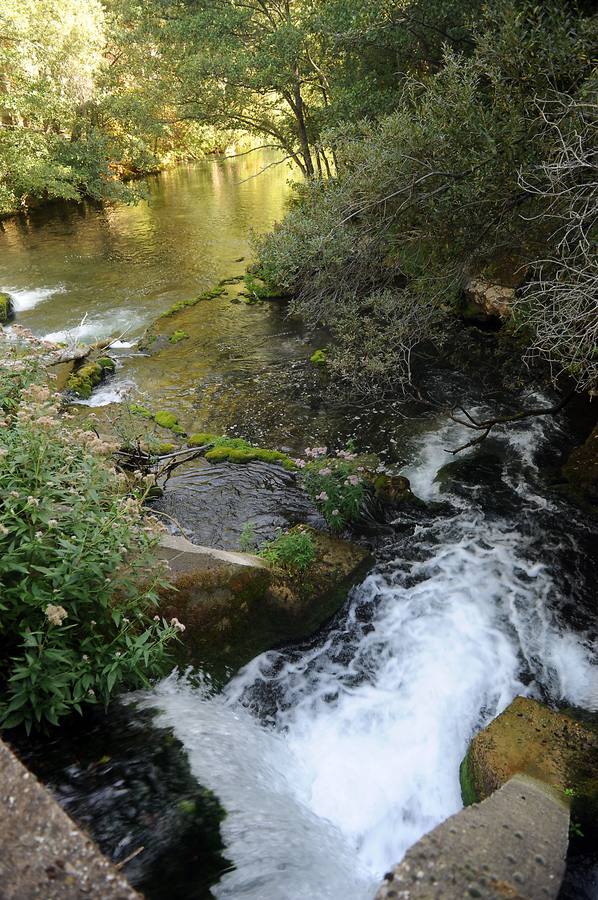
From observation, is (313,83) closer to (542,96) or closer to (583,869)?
(542,96)

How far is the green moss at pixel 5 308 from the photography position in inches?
605

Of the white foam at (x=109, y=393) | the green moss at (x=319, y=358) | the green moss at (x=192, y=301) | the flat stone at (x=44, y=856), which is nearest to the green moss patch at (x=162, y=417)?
the white foam at (x=109, y=393)

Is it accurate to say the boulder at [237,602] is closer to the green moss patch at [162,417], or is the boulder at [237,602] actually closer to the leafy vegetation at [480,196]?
the leafy vegetation at [480,196]

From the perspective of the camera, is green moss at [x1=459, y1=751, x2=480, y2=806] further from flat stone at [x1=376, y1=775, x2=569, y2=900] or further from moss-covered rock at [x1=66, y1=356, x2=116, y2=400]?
moss-covered rock at [x1=66, y1=356, x2=116, y2=400]

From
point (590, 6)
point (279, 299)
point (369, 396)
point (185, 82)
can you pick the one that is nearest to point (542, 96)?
point (590, 6)

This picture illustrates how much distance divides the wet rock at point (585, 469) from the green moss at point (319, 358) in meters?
5.88

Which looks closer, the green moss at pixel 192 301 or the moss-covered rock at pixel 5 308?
the moss-covered rock at pixel 5 308

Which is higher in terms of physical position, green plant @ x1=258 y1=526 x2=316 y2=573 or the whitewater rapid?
green plant @ x1=258 y1=526 x2=316 y2=573

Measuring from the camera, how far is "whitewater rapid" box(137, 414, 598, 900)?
365cm

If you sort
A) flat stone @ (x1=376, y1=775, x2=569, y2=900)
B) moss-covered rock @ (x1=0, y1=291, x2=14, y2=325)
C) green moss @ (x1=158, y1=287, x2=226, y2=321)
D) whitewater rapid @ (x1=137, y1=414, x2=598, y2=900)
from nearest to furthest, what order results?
flat stone @ (x1=376, y1=775, x2=569, y2=900)
whitewater rapid @ (x1=137, y1=414, x2=598, y2=900)
moss-covered rock @ (x1=0, y1=291, x2=14, y2=325)
green moss @ (x1=158, y1=287, x2=226, y2=321)

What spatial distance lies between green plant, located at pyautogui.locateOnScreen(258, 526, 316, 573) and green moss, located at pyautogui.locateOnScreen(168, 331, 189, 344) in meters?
9.24

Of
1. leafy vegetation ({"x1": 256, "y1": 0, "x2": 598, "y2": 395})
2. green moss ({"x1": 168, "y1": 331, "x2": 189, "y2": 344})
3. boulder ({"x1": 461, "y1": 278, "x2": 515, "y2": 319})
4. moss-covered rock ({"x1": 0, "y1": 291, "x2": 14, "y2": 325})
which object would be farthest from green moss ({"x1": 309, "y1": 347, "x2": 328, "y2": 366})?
moss-covered rock ({"x1": 0, "y1": 291, "x2": 14, "y2": 325})

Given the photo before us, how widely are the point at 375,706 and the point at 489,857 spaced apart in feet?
7.89

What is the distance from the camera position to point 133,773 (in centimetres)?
340
